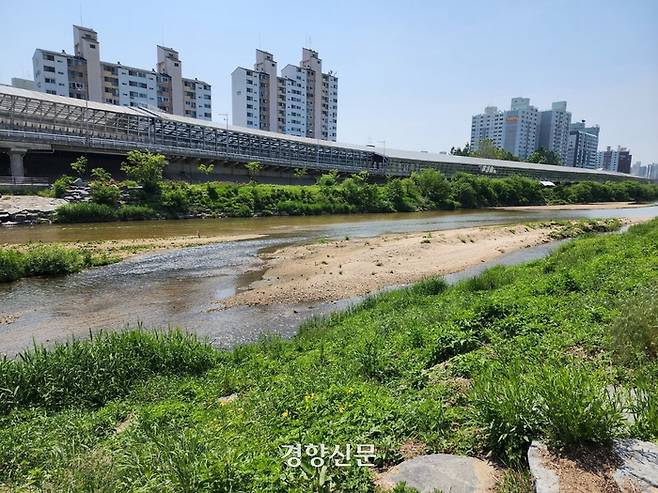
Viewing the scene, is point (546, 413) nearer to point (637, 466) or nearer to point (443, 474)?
point (637, 466)

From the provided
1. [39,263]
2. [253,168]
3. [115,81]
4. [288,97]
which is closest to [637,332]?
[39,263]

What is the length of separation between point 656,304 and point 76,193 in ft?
155

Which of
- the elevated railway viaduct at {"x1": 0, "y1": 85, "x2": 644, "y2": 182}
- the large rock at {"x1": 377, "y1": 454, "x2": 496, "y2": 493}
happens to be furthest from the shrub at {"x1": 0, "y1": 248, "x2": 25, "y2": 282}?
the elevated railway viaduct at {"x1": 0, "y1": 85, "x2": 644, "y2": 182}

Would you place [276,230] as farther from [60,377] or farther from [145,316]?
[60,377]

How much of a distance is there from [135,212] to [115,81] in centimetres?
7240

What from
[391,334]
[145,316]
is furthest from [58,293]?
[391,334]

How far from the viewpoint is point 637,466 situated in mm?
3867

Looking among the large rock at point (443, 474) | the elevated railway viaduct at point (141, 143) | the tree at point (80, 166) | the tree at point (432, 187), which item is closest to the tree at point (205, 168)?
the elevated railway viaduct at point (141, 143)

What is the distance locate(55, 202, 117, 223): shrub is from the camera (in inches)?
1506

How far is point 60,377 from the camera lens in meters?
8.30

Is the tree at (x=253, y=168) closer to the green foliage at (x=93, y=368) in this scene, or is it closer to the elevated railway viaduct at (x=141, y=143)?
the elevated railway viaduct at (x=141, y=143)

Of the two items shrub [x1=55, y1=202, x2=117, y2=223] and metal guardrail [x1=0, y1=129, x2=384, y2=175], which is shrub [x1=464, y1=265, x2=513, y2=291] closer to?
shrub [x1=55, y1=202, x2=117, y2=223]

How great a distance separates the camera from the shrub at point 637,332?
255 inches

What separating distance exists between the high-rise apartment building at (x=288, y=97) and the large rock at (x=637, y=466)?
126 meters
